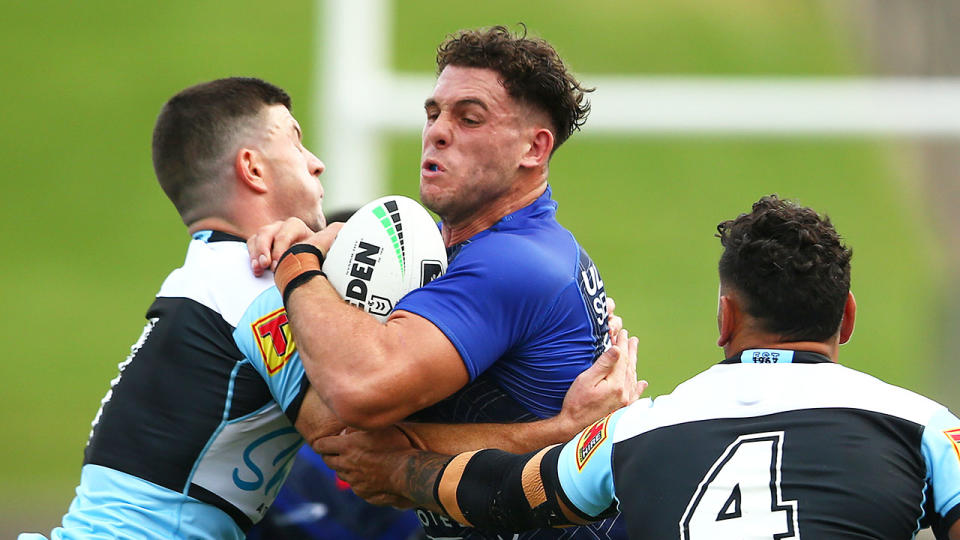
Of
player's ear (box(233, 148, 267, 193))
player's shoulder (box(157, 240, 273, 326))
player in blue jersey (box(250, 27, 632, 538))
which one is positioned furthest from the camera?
player's ear (box(233, 148, 267, 193))

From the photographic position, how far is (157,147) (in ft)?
15.1

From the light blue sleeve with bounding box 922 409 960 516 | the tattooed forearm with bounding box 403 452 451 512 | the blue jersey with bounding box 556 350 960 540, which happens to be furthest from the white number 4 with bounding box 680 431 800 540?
the tattooed forearm with bounding box 403 452 451 512

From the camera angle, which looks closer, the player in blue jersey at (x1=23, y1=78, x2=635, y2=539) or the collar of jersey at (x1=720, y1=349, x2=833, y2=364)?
the collar of jersey at (x1=720, y1=349, x2=833, y2=364)

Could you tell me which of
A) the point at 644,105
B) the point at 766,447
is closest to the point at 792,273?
the point at 766,447

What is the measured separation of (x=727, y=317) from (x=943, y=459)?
71 centimetres

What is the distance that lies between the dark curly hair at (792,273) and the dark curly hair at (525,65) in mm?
1026

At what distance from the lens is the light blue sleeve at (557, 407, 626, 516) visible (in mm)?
3521

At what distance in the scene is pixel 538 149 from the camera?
4.36 metres

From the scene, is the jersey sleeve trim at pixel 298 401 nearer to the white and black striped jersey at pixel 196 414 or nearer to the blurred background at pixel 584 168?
the white and black striped jersey at pixel 196 414

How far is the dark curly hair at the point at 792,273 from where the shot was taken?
11.4 feet

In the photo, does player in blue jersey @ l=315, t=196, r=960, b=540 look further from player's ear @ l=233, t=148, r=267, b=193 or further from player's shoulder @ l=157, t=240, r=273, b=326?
player's ear @ l=233, t=148, r=267, b=193

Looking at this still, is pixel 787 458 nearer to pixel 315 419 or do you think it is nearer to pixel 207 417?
pixel 315 419

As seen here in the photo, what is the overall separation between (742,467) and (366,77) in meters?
7.20

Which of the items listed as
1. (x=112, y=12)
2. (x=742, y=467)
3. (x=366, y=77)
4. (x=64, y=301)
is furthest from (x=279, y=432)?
(x=112, y=12)
